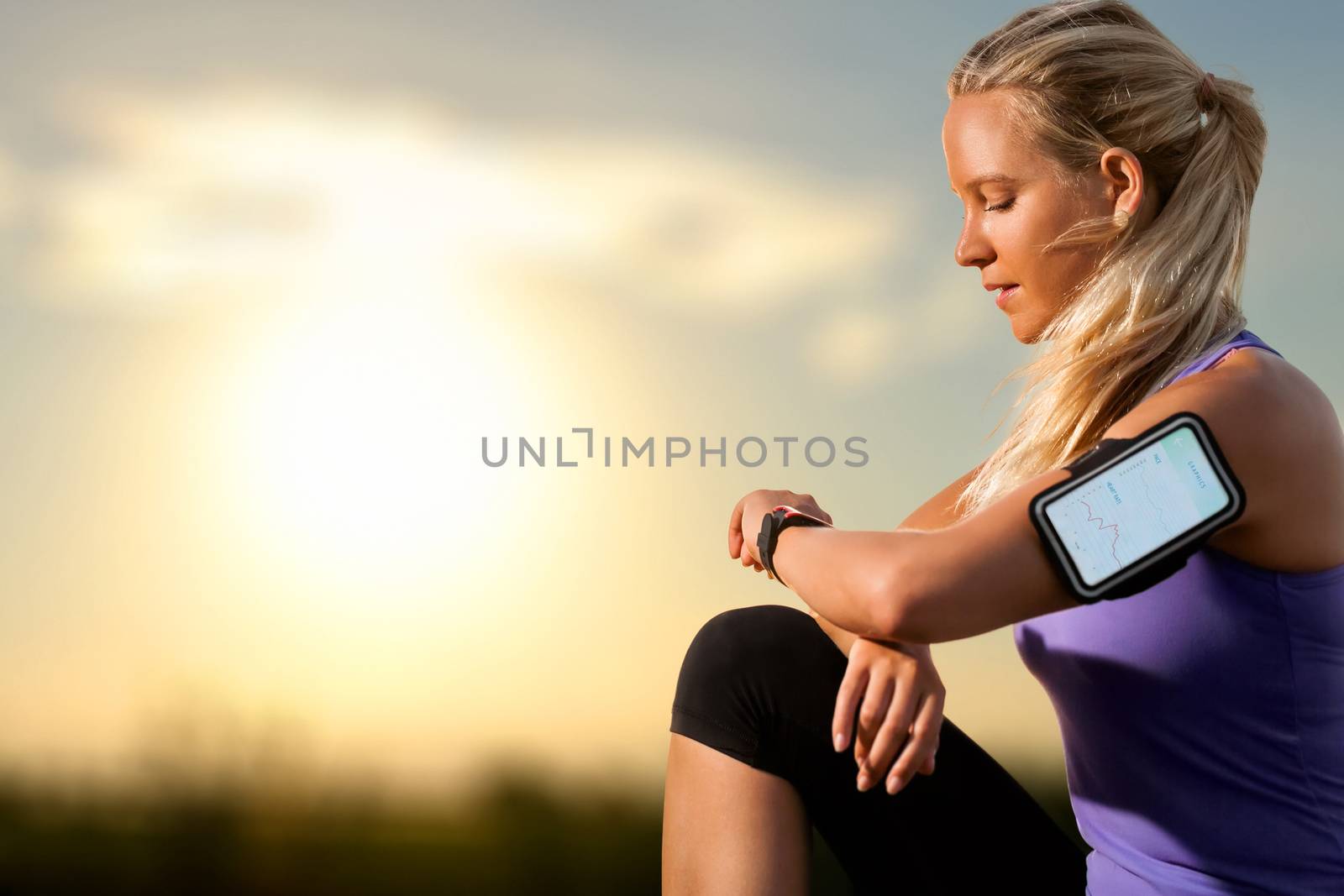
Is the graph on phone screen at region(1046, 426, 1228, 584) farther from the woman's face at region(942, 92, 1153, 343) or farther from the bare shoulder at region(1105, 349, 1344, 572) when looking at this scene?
the woman's face at region(942, 92, 1153, 343)

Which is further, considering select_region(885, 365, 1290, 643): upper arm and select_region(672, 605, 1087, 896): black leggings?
select_region(672, 605, 1087, 896): black leggings

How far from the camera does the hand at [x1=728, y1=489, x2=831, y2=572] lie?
36.7 inches

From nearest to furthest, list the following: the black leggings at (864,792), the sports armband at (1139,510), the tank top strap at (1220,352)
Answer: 1. the sports armband at (1139,510)
2. the tank top strap at (1220,352)
3. the black leggings at (864,792)

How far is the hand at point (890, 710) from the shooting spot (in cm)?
81

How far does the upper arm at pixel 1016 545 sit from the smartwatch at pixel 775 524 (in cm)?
14

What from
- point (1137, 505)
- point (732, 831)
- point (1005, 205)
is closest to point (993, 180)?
point (1005, 205)

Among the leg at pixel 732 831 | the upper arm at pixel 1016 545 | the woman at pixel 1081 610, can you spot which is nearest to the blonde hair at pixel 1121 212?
the woman at pixel 1081 610

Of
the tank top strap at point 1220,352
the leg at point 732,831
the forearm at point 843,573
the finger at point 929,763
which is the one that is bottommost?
the leg at point 732,831

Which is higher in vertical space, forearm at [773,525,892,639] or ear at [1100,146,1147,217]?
ear at [1100,146,1147,217]

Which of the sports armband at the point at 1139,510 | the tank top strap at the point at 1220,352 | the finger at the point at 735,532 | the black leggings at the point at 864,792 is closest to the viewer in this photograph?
the sports armband at the point at 1139,510

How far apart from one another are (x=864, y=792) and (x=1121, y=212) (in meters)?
0.50

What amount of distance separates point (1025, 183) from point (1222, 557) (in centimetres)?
35

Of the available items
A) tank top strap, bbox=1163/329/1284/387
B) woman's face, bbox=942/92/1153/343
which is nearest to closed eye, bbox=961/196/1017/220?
woman's face, bbox=942/92/1153/343

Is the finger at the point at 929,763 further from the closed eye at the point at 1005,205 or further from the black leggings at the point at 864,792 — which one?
the closed eye at the point at 1005,205
